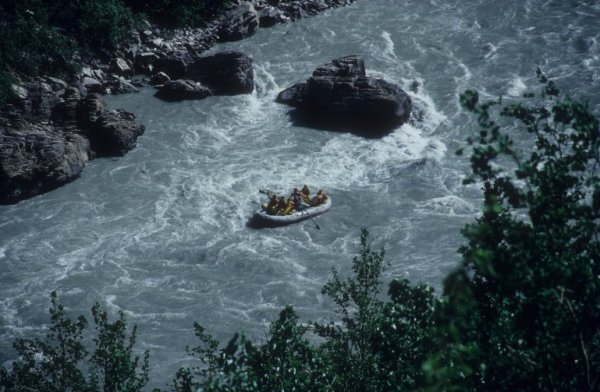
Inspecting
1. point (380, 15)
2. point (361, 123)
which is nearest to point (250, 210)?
point (361, 123)

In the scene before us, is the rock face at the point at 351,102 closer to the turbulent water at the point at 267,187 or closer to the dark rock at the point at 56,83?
the turbulent water at the point at 267,187

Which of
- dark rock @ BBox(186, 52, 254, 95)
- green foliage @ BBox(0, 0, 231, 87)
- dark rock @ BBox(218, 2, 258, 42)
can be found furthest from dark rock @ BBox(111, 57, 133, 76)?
dark rock @ BBox(218, 2, 258, 42)

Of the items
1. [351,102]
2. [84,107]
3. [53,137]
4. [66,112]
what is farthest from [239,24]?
[53,137]

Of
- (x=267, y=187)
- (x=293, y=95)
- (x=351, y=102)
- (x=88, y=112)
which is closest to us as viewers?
(x=267, y=187)

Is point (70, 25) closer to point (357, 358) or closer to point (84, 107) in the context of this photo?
point (84, 107)

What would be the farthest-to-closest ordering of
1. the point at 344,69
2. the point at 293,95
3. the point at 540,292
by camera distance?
the point at 293,95
the point at 344,69
the point at 540,292

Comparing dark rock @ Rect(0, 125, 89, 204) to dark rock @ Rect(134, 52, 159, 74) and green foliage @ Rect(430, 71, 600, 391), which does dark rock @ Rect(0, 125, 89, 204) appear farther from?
green foliage @ Rect(430, 71, 600, 391)
